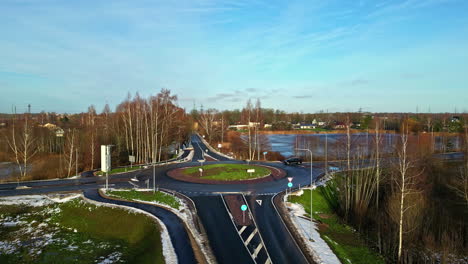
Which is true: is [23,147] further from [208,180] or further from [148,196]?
[148,196]

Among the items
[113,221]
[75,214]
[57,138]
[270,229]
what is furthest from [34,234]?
[57,138]

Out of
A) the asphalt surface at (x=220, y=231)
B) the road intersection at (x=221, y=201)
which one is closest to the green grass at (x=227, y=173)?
the road intersection at (x=221, y=201)

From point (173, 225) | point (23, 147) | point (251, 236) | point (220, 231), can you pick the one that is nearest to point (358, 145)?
point (251, 236)

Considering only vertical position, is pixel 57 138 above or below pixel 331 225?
above

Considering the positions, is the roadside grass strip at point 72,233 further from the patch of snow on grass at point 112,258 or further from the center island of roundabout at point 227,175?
the center island of roundabout at point 227,175

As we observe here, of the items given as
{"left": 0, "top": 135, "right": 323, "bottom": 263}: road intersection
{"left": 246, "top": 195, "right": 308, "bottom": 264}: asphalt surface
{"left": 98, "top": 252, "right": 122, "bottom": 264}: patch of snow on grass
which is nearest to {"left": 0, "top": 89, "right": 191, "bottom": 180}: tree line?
{"left": 0, "top": 135, "right": 323, "bottom": 263}: road intersection

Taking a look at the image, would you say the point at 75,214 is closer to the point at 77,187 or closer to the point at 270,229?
the point at 77,187
